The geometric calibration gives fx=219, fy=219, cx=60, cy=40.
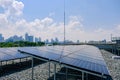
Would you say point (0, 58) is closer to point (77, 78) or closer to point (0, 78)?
point (0, 78)

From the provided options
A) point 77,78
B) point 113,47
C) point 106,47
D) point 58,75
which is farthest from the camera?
point 106,47

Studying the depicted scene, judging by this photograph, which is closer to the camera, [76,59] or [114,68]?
[76,59]

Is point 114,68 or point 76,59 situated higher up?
point 76,59

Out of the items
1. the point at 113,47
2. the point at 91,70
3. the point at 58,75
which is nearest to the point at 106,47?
the point at 113,47

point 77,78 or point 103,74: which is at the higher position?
point 103,74

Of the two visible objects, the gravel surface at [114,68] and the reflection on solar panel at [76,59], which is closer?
the reflection on solar panel at [76,59]

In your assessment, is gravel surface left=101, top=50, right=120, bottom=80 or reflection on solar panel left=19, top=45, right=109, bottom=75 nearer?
reflection on solar panel left=19, top=45, right=109, bottom=75

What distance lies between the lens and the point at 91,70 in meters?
7.93

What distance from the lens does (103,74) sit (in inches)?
301

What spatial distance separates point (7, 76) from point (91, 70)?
9246 millimetres

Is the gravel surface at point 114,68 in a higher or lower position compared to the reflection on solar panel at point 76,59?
lower

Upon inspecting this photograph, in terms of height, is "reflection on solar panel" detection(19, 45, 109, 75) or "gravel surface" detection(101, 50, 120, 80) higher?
"reflection on solar panel" detection(19, 45, 109, 75)

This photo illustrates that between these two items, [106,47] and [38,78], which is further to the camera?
[106,47]

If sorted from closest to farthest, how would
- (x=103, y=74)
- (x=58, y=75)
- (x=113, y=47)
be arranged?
(x=103, y=74) → (x=58, y=75) → (x=113, y=47)
